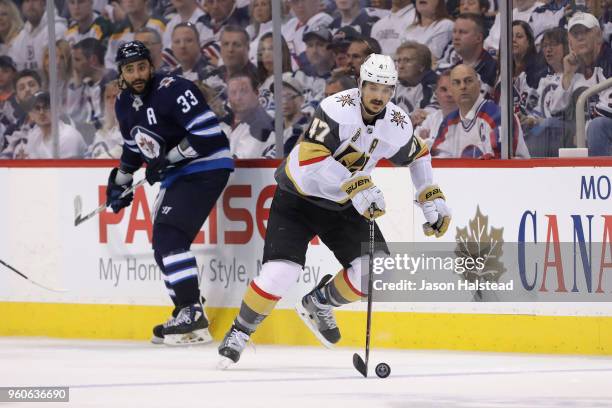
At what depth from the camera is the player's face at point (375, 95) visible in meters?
6.04

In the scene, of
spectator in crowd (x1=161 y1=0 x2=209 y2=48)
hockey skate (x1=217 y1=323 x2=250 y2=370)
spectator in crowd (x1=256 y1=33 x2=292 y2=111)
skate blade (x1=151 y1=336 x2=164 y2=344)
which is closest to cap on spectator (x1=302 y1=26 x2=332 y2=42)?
spectator in crowd (x1=256 y1=33 x2=292 y2=111)

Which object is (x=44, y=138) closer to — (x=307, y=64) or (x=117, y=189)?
(x=117, y=189)

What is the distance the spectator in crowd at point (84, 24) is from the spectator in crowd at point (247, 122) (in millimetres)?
894

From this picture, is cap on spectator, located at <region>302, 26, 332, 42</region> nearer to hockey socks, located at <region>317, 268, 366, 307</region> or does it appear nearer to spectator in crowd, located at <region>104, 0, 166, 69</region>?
spectator in crowd, located at <region>104, 0, 166, 69</region>

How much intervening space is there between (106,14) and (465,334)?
9.45 ft

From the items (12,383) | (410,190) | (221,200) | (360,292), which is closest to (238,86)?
(221,200)

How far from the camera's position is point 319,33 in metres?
7.72

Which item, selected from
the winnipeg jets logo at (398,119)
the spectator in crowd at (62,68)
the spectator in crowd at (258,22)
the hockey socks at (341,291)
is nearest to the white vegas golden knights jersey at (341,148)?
the winnipeg jets logo at (398,119)

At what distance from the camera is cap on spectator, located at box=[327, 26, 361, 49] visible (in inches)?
300

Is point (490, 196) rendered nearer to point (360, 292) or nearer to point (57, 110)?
point (360, 292)

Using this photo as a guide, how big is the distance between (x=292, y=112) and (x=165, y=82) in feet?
2.55

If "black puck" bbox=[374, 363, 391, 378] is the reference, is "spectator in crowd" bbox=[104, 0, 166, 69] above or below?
above

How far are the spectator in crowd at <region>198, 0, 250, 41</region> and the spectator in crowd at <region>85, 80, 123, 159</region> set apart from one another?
704 millimetres

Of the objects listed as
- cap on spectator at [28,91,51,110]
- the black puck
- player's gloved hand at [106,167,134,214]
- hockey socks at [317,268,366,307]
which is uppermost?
cap on spectator at [28,91,51,110]
